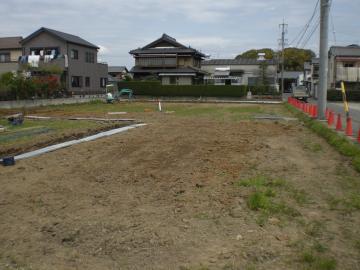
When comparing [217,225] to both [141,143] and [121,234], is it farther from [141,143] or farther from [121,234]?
[141,143]

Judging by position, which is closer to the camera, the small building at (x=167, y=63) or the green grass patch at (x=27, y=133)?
the green grass patch at (x=27, y=133)

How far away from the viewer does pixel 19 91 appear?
26500mm

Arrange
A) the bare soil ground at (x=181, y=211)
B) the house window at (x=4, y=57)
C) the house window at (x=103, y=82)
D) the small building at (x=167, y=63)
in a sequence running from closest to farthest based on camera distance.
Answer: the bare soil ground at (x=181, y=211), the house window at (x=4, y=57), the house window at (x=103, y=82), the small building at (x=167, y=63)

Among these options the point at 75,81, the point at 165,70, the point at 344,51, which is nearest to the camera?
the point at 75,81

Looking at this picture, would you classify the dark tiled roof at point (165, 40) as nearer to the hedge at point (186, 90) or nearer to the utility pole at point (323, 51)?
the hedge at point (186, 90)

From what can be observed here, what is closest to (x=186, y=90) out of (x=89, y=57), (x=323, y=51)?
(x=89, y=57)

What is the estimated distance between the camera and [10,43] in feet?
129

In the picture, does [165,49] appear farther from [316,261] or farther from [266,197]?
[316,261]

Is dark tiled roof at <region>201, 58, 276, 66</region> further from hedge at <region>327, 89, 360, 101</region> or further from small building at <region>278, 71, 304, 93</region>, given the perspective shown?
hedge at <region>327, 89, 360, 101</region>

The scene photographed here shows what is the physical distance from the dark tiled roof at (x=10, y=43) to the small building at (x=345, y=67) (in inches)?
1381

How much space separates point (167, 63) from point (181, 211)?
46793mm

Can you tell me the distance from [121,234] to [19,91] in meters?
24.8

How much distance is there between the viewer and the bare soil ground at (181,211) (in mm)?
3732

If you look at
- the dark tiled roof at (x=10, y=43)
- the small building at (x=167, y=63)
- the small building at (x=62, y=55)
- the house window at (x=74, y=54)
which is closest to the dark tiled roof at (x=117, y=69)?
the small building at (x=167, y=63)
